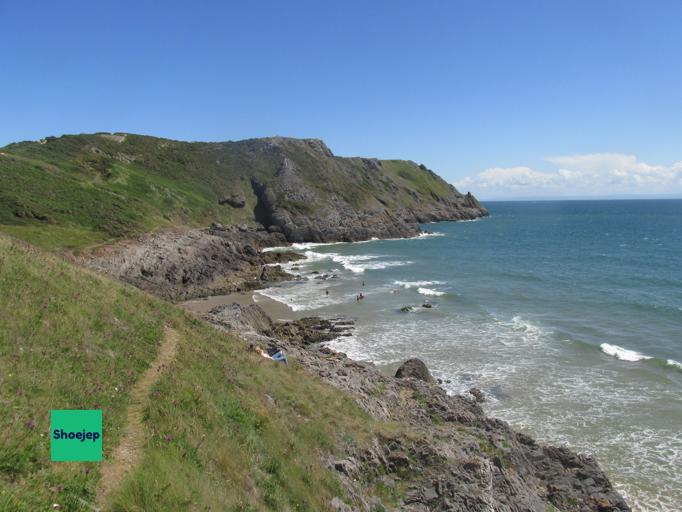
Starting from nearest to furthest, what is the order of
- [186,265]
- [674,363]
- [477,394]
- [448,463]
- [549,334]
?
[448,463], [477,394], [674,363], [549,334], [186,265]

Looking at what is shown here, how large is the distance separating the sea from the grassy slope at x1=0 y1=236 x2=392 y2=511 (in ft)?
42.0

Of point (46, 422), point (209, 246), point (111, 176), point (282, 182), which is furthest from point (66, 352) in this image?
point (282, 182)

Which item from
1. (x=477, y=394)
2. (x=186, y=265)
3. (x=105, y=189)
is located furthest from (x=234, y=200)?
(x=477, y=394)

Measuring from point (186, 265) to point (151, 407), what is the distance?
5057 cm

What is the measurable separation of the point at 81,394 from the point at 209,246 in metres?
58.1

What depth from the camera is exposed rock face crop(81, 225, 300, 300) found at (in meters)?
52.0

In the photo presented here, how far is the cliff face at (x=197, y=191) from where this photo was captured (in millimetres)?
61844

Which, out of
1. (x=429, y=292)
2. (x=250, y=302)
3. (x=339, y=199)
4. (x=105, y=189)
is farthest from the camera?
(x=339, y=199)

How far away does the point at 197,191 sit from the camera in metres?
104

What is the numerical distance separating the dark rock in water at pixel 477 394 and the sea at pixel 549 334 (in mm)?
686

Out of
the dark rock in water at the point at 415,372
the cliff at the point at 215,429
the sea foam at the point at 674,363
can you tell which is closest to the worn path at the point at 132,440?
the cliff at the point at 215,429

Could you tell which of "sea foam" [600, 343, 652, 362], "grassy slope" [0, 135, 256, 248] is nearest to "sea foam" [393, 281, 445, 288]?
"sea foam" [600, 343, 652, 362]

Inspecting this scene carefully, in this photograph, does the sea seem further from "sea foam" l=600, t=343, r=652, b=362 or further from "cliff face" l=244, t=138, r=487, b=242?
"cliff face" l=244, t=138, r=487, b=242

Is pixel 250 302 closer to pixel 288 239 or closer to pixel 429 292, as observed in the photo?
pixel 429 292
